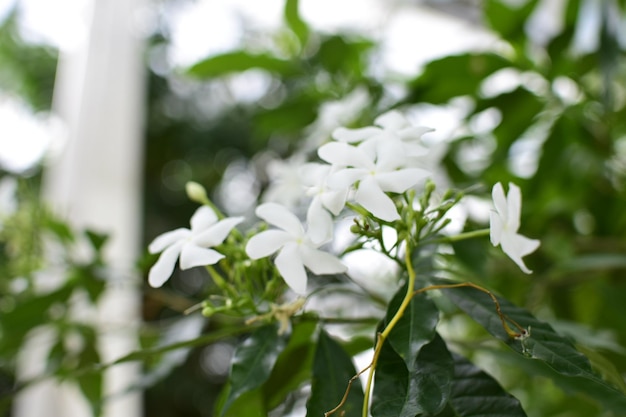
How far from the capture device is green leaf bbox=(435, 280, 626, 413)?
0.34 m

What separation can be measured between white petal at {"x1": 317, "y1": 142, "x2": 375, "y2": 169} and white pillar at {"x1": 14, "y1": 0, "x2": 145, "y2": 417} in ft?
3.64

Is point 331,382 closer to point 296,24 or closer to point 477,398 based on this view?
point 477,398

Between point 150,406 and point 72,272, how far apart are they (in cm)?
222

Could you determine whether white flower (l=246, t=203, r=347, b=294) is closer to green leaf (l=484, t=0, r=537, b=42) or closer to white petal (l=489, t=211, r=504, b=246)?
white petal (l=489, t=211, r=504, b=246)

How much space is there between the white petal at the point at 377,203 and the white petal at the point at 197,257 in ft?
0.31

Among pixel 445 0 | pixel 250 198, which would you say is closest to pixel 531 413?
pixel 445 0

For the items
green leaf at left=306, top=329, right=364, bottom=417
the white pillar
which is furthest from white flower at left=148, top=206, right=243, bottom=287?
the white pillar

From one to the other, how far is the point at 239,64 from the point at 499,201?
22.0 inches

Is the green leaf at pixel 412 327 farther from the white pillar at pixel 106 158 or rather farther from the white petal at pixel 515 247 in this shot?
the white pillar at pixel 106 158

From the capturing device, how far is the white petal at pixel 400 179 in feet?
1.27

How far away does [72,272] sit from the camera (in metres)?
0.78

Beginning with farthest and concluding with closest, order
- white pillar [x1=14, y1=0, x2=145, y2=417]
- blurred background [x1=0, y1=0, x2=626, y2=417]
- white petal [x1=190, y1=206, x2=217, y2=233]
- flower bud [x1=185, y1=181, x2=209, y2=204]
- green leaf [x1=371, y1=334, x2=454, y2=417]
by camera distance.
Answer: white pillar [x1=14, y1=0, x2=145, y2=417], blurred background [x1=0, y1=0, x2=626, y2=417], flower bud [x1=185, y1=181, x2=209, y2=204], white petal [x1=190, y1=206, x2=217, y2=233], green leaf [x1=371, y1=334, x2=454, y2=417]

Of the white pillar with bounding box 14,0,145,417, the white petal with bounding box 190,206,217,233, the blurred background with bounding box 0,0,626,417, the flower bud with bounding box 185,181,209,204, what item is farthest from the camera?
the white pillar with bounding box 14,0,145,417

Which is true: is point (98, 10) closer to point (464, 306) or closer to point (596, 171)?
point (596, 171)
